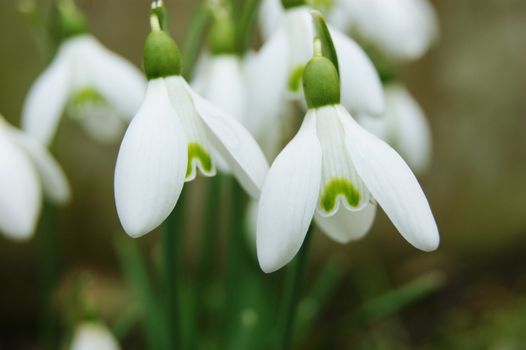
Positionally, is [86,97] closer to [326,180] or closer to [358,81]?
[358,81]

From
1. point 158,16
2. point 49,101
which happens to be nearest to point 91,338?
point 49,101

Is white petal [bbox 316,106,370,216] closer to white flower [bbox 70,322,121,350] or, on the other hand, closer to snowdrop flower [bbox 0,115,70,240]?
snowdrop flower [bbox 0,115,70,240]

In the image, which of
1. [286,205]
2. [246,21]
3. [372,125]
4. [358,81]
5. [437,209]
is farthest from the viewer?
[437,209]

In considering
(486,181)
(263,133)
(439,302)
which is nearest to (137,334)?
(439,302)

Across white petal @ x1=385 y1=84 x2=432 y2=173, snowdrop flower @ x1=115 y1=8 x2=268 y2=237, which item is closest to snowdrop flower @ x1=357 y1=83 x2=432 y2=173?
white petal @ x1=385 y1=84 x2=432 y2=173

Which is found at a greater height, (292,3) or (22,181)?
(292,3)

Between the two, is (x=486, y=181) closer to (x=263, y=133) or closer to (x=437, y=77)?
(x=437, y=77)
